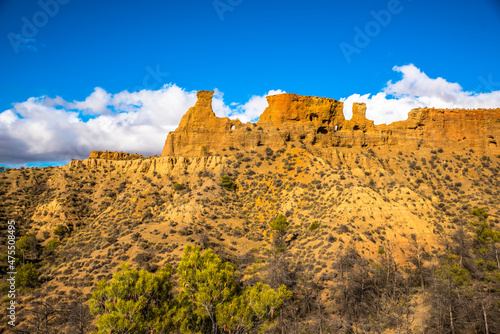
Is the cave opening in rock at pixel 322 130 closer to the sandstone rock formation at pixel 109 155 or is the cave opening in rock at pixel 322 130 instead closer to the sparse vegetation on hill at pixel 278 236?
the sparse vegetation on hill at pixel 278 236

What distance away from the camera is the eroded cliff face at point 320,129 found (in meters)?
59.0

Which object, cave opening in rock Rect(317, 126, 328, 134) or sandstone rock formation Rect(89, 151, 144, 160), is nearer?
cave opening in rock Rect(317, 126, 328, 134)

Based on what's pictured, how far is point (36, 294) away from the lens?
3331cm

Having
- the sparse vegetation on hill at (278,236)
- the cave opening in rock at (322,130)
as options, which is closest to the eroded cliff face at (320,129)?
the cave opening in rock at (322,130)

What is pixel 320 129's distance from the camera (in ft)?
199

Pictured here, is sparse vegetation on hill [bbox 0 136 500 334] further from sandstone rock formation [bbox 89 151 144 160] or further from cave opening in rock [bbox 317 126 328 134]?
sandstone rock formation [bbox 89 151 144 160]

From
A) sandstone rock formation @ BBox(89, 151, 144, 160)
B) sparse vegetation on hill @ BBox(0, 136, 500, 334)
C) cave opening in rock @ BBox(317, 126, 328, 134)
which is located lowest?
sparse vegetation on hill @ BBox(0, 136, 500, 334)

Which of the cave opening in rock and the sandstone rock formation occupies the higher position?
the cave opening in rock

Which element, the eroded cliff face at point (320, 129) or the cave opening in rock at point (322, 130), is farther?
the cave opening in rock at point (322, 130)

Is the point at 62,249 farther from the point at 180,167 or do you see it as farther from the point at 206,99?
the point at 206,99

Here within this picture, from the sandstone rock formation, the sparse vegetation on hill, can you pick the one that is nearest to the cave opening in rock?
the sparse vegetation on hill

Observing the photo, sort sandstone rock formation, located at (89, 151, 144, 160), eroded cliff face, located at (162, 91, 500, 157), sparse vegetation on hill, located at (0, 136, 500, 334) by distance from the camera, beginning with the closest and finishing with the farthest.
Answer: sparse vegetation on hill, located at (0, 136, 500, 334) < eroded cliff face, located at (162, 91, 500, 157) < sandstone rock formation, located at (89, 151, 144, 160)

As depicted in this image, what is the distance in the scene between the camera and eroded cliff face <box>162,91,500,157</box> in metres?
59.0

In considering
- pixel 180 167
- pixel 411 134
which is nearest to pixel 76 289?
pixel 180 167
